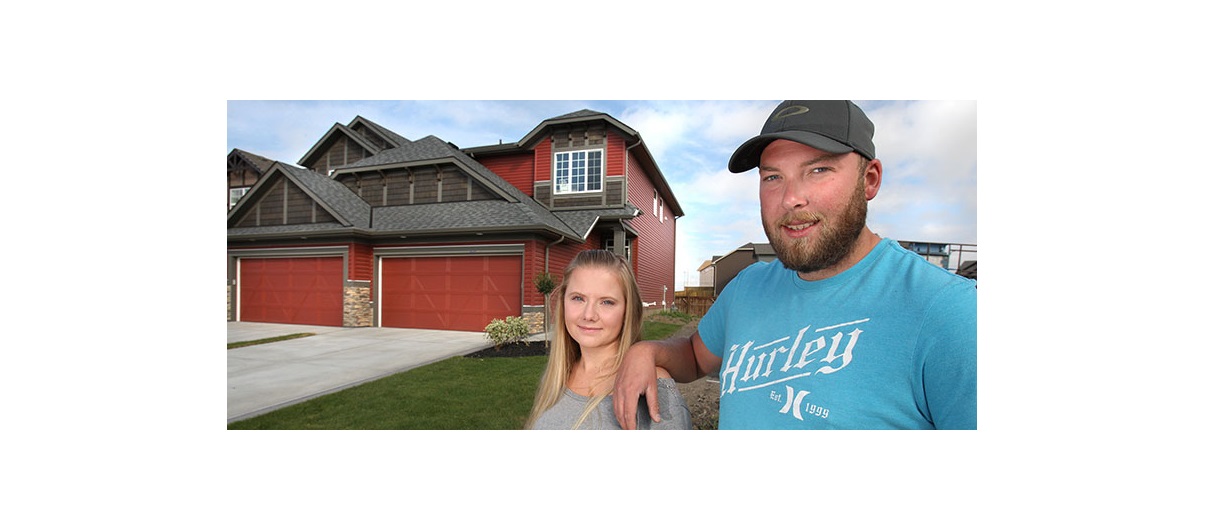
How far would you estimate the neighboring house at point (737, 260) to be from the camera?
1.86m

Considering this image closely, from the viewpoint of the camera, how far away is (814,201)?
1.50 meters

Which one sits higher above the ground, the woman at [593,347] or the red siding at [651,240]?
the red siding at [651,240]

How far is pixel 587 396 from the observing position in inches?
73.2

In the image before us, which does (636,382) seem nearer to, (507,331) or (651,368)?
(651,368)

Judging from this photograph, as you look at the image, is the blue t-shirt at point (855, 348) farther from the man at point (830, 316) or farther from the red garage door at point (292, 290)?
the red garage door at point (292, 290)

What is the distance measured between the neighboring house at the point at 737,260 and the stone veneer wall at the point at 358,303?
2183mm

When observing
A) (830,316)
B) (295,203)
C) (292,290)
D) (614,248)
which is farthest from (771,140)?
(292,290)

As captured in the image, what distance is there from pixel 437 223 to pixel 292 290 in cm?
108

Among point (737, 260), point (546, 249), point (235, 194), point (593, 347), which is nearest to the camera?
point (593, 347)

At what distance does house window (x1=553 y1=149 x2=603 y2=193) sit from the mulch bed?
0.90m


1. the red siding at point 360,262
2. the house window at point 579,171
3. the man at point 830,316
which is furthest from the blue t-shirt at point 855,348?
the red siding at point 360,262

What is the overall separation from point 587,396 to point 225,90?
2.19 metres

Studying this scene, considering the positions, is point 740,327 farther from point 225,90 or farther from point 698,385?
point 225,90

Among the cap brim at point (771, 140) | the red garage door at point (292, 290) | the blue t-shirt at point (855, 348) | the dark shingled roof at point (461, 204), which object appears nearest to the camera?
the blue t-shirt at point (855, 348)
